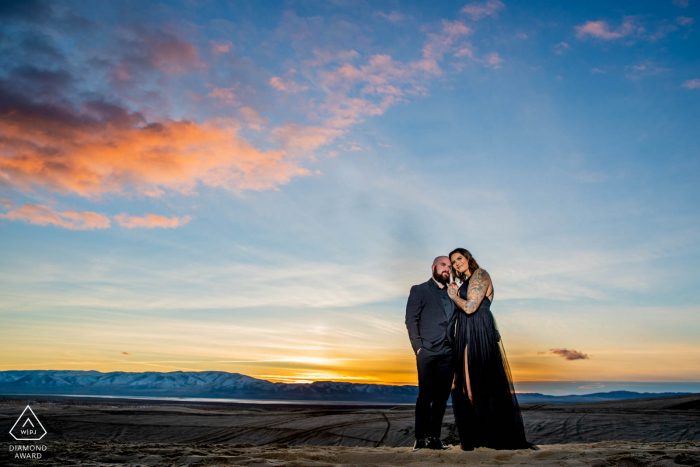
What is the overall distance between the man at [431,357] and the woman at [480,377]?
0.16 metres

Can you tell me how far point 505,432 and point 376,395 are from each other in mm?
180042

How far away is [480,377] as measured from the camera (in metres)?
4.82

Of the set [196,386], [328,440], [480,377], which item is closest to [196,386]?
[196,386]

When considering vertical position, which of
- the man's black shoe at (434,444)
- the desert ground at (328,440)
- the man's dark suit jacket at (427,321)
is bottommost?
the desert ground at (328,440)

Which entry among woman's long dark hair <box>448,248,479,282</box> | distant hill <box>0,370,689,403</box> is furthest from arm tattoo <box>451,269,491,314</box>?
distant hill <box>0,370,689,403</box>

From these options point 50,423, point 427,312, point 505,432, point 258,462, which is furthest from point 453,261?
point 50,423

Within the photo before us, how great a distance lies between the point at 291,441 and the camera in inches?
298

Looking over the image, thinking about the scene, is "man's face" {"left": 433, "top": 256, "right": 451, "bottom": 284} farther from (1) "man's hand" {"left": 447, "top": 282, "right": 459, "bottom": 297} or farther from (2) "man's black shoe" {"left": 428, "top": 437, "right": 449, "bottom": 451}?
(2) "man's black shoe" {"left": 428, "top": 437, "right": 449, "bottom": 451}

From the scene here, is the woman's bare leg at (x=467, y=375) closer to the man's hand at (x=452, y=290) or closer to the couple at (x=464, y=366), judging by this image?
the couple at (x=464, y=366)

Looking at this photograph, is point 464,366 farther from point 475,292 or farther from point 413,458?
point 413,458

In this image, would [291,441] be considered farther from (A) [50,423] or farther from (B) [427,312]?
(A) [50,423]

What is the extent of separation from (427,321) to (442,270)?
756 mm

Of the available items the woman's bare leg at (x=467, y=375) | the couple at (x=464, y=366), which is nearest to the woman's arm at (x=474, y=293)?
the couple at (x=464, y=366)

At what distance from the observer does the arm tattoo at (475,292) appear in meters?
4.93
